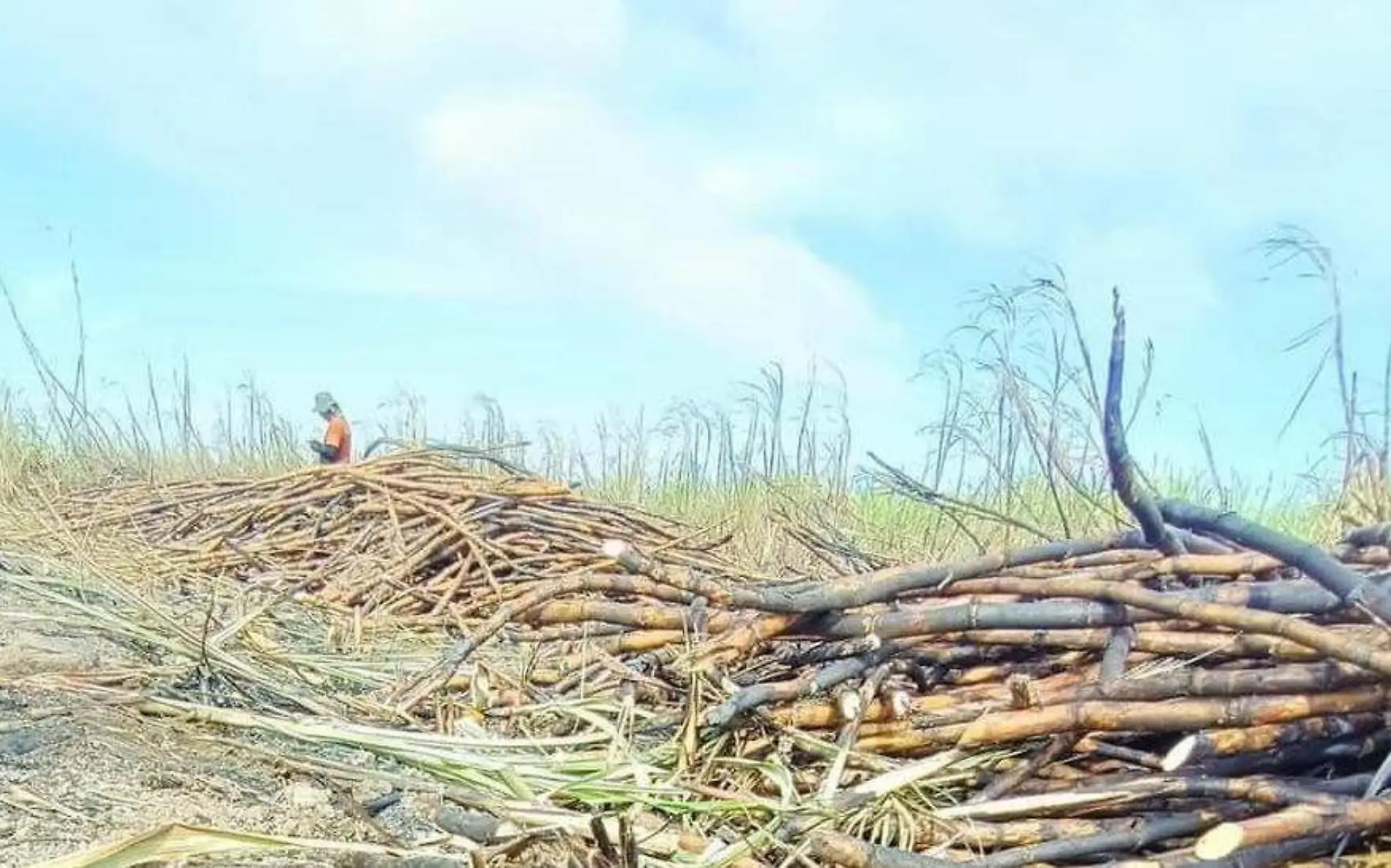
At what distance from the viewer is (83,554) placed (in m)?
5.82

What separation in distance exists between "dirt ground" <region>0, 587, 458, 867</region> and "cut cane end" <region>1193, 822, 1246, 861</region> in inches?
54.0

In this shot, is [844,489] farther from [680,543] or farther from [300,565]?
[300,565]

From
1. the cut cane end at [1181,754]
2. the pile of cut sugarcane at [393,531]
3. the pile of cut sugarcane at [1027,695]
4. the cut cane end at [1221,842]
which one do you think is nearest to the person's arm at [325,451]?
the pile of cut sugarcane at [393,531]

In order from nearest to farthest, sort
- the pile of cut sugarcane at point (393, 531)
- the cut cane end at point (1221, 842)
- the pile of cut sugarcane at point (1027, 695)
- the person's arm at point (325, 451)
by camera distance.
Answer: the cut cane end at point (1221, 842) < the pile of cut sugarcane at point (1027, 695) < the pile of cut sugarcane at point (393, 531) < the person's arm at point (325, 451)

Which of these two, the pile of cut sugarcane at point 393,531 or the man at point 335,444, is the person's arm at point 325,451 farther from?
the pile of cut sugarcane at point 393,531

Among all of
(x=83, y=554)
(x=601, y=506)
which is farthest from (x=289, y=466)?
(x=83, y=554)

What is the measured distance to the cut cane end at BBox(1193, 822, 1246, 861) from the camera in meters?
2.08

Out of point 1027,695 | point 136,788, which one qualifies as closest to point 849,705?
point 1027,695

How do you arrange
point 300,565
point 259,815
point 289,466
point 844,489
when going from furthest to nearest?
point 289,466
point 844,489
point 300,565
point 259,815

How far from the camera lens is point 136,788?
2.70 metres

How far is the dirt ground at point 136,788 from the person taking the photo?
95.7 inches

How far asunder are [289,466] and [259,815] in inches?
363

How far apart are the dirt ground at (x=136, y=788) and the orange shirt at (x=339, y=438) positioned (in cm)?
683

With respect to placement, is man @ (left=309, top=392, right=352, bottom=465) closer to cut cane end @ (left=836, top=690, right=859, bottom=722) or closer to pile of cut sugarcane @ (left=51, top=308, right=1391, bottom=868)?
pile of cut sugarcane @ (left=51, top=308, right=1391, bottom=868)
